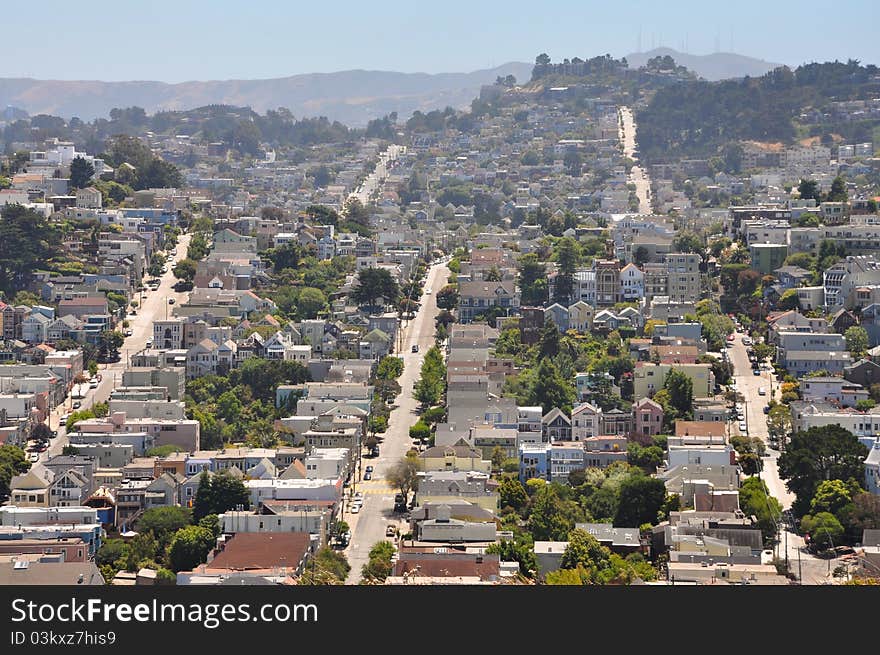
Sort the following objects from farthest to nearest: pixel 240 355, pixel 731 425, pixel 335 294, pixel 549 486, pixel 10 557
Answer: pixel 335 294
pixel 240 355
pixel 731 425
pixel 549 486
pixel 10 557

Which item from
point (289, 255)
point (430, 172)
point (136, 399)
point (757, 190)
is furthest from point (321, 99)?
point (136, 399)

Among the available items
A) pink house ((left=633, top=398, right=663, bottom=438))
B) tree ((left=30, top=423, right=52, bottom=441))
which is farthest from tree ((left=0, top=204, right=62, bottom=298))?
pink house ((left=633, top=398, right=663, bottom=438))

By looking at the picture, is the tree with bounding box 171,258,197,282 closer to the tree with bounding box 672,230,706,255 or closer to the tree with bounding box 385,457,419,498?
the tree with bounding box 672,230,706,255

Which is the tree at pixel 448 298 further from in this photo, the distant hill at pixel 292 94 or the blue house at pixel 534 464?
the distant hill at pixel 292 94

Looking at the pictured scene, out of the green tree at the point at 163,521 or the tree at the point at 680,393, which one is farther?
the tree at the point at 680,393

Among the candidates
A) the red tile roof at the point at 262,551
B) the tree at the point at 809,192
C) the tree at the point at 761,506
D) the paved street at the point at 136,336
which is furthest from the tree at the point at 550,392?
the tree at the point at 809,192

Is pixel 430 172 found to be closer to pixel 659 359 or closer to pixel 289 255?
pixel 289 255

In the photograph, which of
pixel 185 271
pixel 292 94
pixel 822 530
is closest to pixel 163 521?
pixel 822 530
